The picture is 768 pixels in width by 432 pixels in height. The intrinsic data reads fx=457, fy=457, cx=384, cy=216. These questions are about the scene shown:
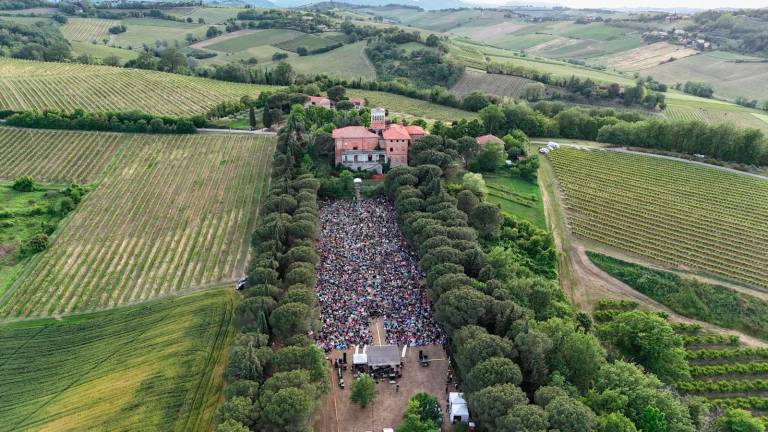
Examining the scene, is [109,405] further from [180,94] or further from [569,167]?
[180,94]

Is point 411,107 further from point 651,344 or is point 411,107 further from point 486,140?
point 651,344

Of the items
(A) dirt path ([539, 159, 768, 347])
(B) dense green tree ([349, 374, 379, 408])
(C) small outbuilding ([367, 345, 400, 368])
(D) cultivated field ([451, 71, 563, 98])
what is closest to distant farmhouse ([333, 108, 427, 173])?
(A) dirt path ([539, 159, 768, 347])

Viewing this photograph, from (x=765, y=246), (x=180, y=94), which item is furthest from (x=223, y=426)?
(x=180, y=94)

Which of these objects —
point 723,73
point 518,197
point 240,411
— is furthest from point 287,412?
point 723,73

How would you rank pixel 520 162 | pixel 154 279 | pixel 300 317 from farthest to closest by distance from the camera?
pixel 520 162
pixel 154 279
pixel 300 317

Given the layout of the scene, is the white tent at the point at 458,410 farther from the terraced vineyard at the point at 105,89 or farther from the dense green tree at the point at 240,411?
the terraced vineyard at the point at 105,89

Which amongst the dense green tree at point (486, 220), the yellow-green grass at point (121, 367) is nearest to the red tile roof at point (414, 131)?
the dense green tree at point (486, 220)

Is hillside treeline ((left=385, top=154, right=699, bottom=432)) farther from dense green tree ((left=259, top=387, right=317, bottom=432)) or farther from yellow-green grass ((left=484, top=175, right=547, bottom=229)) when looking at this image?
dense green tree ((left=259, top=387, right=317, bottom=432))
